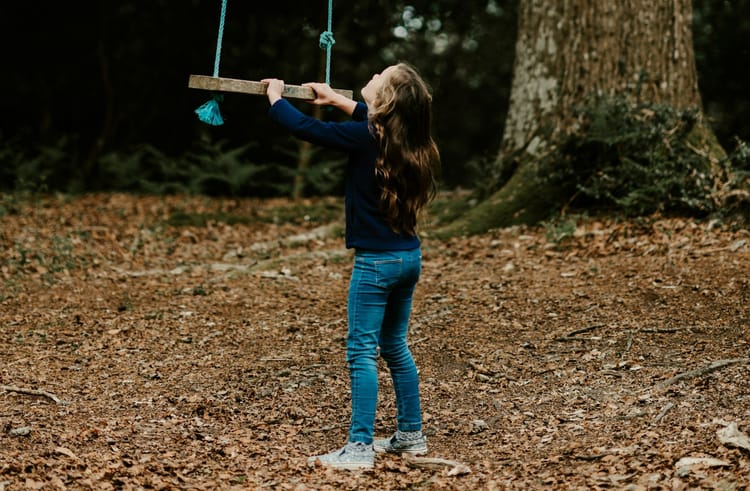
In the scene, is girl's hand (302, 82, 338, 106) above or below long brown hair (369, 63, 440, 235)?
above

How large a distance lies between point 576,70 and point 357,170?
5.08 meters

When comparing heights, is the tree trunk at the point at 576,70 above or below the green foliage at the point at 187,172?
above

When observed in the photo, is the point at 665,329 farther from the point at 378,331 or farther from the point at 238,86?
the point at 238,86

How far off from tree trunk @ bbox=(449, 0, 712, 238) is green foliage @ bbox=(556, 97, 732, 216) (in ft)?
0.84

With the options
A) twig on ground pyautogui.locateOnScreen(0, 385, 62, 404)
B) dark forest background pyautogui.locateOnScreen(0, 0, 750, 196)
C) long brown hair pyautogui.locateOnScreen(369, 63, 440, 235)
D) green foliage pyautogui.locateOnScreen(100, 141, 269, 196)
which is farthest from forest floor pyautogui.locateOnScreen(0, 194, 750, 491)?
dark forest background pyautogui.locateOnScreen(0, 0, 750, 196)

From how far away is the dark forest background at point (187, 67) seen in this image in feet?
45.7

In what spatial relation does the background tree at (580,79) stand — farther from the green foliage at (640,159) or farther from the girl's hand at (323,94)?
the girl's hand at (323,94)

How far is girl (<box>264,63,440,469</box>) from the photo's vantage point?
3594 mm

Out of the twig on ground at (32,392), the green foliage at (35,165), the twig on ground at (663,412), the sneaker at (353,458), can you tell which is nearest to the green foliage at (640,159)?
the twig on ground at (663,412)

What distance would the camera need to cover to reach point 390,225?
3648mm

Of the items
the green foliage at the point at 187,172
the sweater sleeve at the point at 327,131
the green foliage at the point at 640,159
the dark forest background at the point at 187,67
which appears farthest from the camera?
the dark forest background at the point at 187,67

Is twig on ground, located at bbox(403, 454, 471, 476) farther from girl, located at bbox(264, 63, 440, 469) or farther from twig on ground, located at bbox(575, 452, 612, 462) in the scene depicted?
twig on ground, located at bbox(575, 452, 612, 462)

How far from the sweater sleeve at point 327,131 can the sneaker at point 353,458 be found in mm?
1309

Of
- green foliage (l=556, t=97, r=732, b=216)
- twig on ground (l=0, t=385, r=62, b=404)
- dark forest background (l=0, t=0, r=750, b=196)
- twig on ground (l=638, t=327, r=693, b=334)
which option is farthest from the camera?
dark forest background (l=0, t=0, r=750, b=196)
